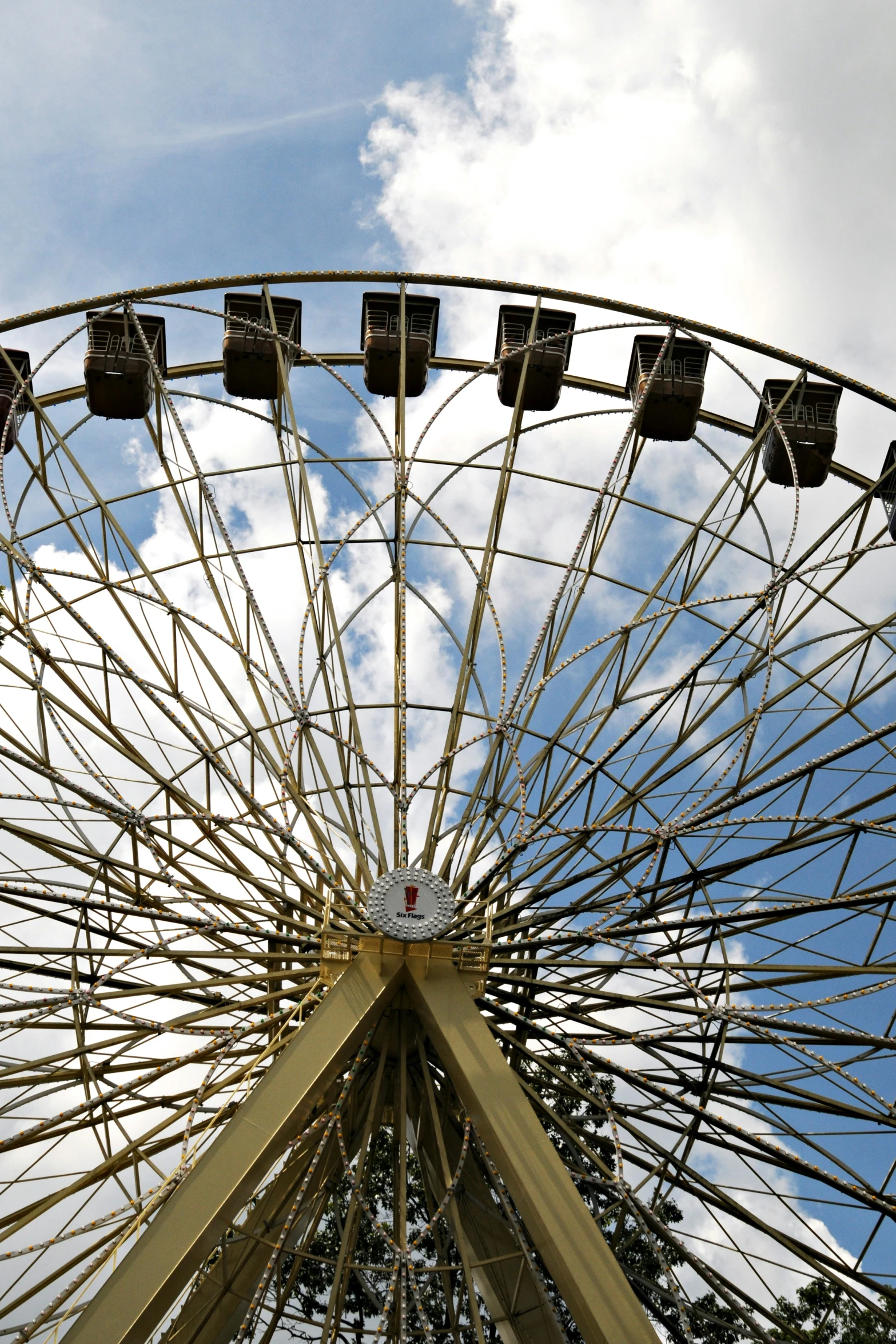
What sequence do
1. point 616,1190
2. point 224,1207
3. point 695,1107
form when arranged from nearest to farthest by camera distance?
point 224,1207 → point 616,1190 → point 695,1107

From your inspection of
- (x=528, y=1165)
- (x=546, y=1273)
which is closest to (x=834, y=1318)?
(x=546, y=1273)

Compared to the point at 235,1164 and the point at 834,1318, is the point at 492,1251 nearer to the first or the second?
the point at 235,1164

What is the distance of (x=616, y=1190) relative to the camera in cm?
1291

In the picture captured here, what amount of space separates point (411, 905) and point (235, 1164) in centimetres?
319

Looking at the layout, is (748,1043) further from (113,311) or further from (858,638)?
(113,311)

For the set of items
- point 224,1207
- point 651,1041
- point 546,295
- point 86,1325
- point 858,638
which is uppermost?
point 546,295

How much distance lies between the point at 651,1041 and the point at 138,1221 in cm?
552

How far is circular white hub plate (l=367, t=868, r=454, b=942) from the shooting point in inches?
540

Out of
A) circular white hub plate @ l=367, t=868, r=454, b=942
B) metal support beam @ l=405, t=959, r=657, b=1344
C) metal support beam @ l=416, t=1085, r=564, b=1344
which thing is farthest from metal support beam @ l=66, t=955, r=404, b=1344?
metal support beam @ l=416, t=1085, r=564, b=1344

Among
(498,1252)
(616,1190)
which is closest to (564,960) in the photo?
(616,1190)

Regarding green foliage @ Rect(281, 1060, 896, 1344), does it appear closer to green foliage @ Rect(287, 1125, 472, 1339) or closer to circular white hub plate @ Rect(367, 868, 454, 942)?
green foliage @ Rect(287, 1125, 472, 1339)

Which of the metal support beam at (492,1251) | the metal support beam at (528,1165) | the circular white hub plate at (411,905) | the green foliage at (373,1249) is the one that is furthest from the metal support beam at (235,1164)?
the green foliage at (373,1249)

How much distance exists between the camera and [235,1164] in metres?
12.0

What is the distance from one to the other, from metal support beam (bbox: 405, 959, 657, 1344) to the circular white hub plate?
0.36m
